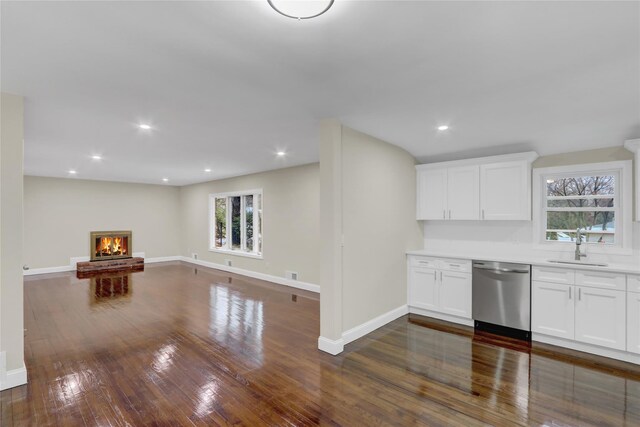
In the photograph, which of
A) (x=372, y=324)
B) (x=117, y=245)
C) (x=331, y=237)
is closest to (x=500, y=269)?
(x=372, y=324)

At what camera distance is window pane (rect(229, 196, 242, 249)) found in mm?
8138

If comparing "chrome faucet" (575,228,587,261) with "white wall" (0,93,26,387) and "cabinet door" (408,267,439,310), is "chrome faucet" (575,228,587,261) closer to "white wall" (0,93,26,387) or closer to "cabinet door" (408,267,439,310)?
"cabinet door" (408,267,439,310)

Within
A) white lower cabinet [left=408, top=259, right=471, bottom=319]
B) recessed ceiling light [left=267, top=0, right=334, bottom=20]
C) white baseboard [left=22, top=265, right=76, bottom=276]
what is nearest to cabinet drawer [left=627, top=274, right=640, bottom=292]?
white lower cabinet [left=408, top=259, right=471, bottom=319]

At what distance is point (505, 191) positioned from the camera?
13.5 ft

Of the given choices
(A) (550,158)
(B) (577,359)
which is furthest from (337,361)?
(A) (550,158)

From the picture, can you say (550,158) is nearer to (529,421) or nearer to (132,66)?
(529,421)

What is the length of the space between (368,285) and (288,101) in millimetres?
2356

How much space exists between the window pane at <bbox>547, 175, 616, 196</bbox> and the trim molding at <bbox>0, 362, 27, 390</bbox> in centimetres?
611

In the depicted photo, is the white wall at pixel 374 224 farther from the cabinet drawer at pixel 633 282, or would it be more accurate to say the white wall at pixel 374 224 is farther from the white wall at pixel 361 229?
the cabinet drawer at pixel 633 282

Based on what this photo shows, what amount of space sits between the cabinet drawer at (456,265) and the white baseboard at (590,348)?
1015 millimetres

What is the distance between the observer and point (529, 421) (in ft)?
7.29

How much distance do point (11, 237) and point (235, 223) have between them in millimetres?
5637

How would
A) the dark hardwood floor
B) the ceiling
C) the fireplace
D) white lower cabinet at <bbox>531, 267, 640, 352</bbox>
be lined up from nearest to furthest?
the ceiling < the dark hardwood floor < white lower cabinet at <bbox>531, 267, 640, 352</bbox> < the fireplace

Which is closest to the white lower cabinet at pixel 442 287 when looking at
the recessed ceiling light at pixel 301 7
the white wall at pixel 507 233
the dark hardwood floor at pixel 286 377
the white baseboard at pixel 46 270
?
the dark hardwood floor at pixel 286 377
